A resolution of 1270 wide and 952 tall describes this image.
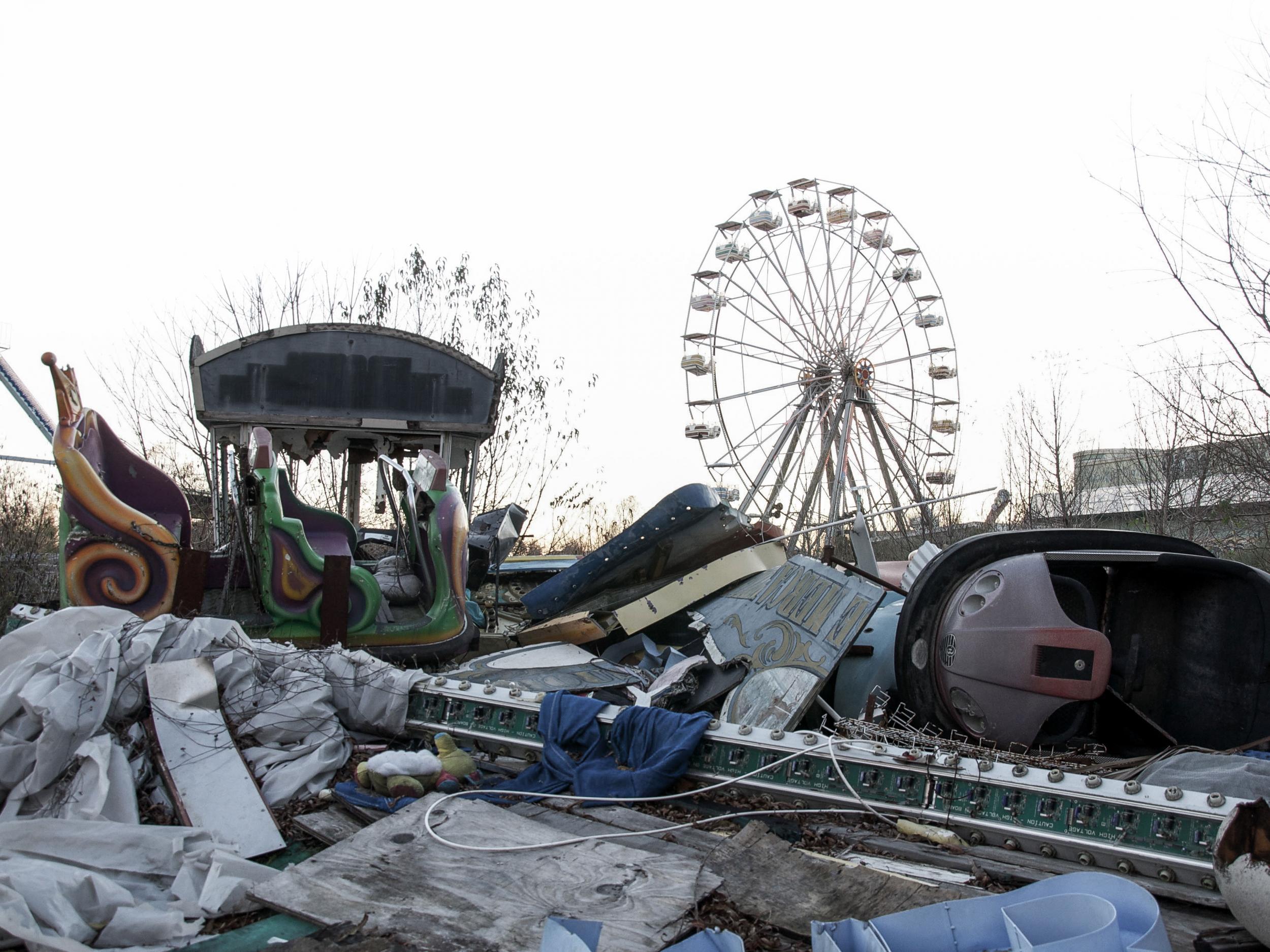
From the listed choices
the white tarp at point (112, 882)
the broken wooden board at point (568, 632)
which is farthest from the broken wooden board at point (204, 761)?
the broken wooden board at point (568, 632)

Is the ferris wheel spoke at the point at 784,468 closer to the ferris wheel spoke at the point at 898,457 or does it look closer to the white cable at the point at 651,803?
the ferris wheel spoke at the point at 898,457

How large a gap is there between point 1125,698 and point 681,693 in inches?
102

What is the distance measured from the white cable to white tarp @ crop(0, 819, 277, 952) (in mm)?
731

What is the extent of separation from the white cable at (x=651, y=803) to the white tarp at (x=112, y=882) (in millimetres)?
731

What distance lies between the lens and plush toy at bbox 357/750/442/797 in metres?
4.71

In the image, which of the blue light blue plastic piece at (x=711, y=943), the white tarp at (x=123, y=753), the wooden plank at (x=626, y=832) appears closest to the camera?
the blue light blue plastic piece at (x=711, y=943)

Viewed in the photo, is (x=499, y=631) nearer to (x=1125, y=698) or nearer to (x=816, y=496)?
(x=1125, y=698)

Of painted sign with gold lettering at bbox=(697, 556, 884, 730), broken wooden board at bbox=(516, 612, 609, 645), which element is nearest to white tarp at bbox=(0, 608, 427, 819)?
painted sign with gold lettering at bbox=(697, 556, 884, 730)

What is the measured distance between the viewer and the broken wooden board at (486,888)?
3.25m

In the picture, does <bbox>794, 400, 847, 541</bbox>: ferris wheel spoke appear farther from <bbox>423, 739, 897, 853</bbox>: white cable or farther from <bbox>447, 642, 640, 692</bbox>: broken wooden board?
<bbox>423, 739, 897, 853</bbox>: white cable

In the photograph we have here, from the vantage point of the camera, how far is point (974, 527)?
17.3 m

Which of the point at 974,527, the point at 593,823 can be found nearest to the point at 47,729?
the point at 593,823

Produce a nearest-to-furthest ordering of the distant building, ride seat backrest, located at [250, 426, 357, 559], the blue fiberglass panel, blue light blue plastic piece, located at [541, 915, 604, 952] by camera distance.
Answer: blue light blue plastic piece, located at [541, 915, 604, 952] → ride seat backrest, located at [250, 426, 357, 559] → the blue fiberglass panel → the distant building

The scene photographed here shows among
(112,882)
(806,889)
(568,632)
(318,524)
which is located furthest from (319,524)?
(806,889)
